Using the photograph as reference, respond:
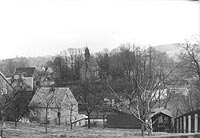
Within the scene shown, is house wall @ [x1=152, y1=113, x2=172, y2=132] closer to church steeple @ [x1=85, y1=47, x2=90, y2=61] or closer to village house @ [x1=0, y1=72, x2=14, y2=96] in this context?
church steeple @ [x1=85, y1=47, x2=90, y2=61]

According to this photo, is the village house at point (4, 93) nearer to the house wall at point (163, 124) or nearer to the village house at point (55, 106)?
the village house at point (55, 106)

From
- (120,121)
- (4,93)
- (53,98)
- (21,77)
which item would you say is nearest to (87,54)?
(21,77)

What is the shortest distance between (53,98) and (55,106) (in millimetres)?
803

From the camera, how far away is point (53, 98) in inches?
257

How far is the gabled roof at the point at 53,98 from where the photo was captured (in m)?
6.61

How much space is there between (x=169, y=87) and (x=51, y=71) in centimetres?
721

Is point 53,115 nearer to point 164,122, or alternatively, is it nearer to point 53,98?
point 53,98

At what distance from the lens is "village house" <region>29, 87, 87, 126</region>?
6703mm

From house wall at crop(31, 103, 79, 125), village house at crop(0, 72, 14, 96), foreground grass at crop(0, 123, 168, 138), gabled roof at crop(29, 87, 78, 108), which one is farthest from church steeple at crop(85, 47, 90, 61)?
foreground grass at crop(0, 123, 168, 138)

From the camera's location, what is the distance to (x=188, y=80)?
5.95m

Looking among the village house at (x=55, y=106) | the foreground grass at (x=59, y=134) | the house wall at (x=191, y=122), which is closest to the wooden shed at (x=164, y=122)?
the house wall at (x=191, y=122)

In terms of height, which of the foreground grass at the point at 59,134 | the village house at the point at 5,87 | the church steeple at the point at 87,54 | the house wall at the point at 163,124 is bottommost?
the house wall at the point at 163,124

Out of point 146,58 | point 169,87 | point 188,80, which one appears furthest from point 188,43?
point 146,58

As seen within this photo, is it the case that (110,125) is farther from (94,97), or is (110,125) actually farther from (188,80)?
(188,80)
